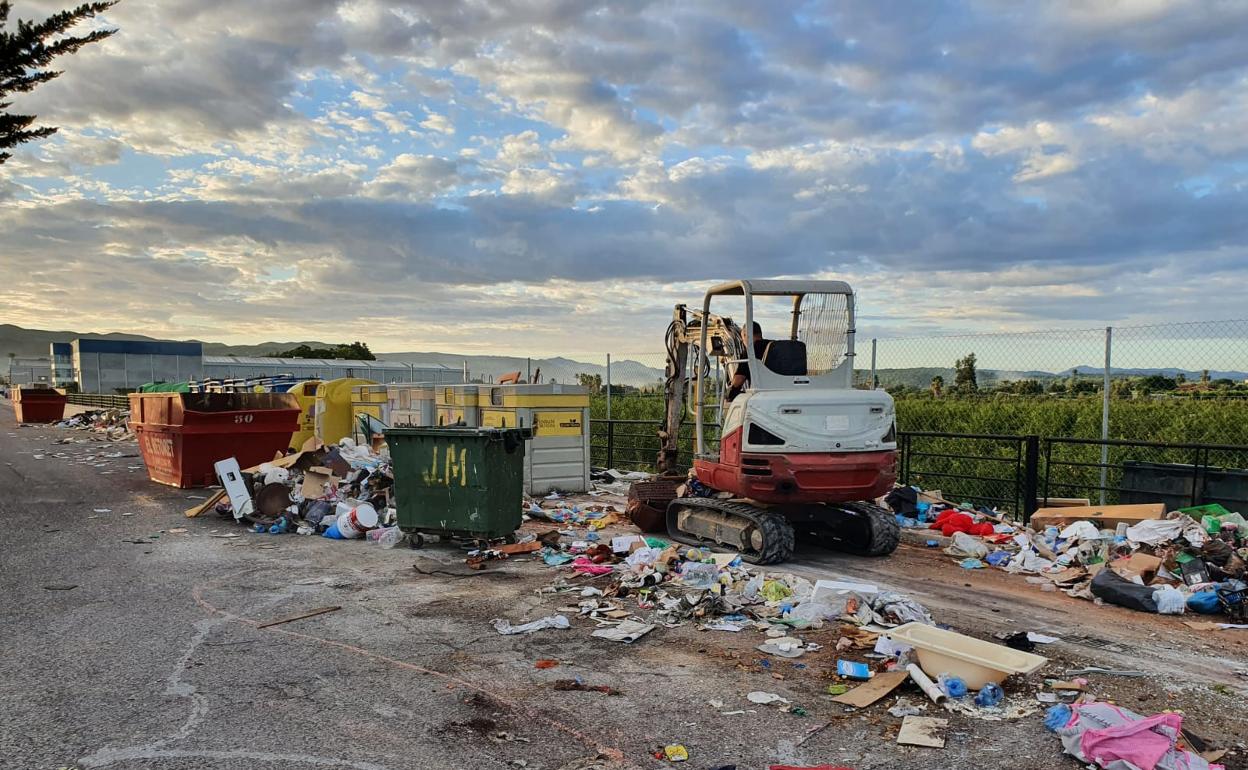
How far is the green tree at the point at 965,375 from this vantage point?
13.0 meters

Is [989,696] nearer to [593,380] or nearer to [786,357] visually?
[786,357]

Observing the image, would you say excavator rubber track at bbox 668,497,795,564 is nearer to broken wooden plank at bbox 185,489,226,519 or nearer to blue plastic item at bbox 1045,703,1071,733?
blue plastic item at bbox 1045,703,1071,733

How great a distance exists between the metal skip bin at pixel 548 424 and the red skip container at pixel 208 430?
13.3 ft

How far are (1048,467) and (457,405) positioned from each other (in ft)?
28.0

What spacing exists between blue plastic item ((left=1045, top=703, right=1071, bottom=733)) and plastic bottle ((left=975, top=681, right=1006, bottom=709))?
0.27 meters

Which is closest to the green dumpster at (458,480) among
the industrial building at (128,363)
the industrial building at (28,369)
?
the industrial building at (128,363)

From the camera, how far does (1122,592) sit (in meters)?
7.00

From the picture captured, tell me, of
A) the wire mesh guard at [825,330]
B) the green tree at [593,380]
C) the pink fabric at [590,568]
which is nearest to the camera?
the pink fabric at [590,568]

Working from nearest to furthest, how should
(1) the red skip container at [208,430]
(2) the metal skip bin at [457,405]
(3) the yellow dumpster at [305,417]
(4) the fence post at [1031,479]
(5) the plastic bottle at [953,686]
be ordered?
(5) the plastic bottle at [953,686], (4) the fence post at [1031,479], (2) the metal skip bin at [457,405], (1) the red skip container at [208,430], (3) the yellow dumpster at [305,417]

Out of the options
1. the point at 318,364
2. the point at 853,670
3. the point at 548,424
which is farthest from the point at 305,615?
the point at 318,364

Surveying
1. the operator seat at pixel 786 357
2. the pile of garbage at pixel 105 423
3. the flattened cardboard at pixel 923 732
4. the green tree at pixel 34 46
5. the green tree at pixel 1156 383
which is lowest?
the pile of garbage at pixel 105 423

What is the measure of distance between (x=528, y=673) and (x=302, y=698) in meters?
1.30

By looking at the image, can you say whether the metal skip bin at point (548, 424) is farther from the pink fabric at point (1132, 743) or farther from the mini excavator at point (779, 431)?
the pink fabric at point (1132, 743)

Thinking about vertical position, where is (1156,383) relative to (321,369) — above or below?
above
